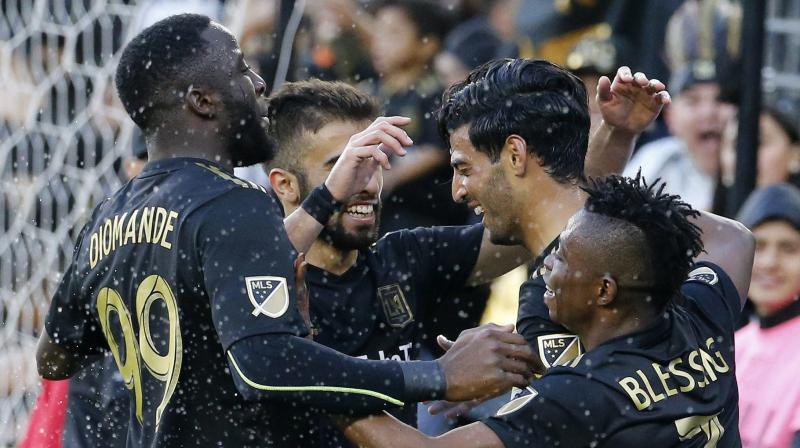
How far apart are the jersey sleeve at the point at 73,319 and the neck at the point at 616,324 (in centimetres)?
133

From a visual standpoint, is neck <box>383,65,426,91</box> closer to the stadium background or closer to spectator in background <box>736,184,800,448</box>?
the stadium background

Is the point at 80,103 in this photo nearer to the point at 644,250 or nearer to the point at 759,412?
the point at 759,412

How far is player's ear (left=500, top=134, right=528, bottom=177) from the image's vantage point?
384 cm

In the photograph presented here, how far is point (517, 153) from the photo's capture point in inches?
151

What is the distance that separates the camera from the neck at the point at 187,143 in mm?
3582

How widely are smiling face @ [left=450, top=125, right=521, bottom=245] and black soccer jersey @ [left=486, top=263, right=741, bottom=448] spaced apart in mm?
571

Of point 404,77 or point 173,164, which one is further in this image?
point 404,77

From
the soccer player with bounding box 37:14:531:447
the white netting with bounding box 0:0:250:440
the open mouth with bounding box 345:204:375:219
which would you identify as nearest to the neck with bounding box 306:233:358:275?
the open mouth with bounding box 345:204:375:219

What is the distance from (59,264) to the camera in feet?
25.0

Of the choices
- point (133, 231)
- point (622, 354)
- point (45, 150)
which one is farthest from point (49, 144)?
point (622, 354)

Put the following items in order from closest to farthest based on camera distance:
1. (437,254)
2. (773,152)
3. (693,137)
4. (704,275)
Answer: (704,275) < (437,254) < (773,152) < (693,137)

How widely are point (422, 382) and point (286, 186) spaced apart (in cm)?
135

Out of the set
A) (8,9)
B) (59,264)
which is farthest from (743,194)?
(8,9)

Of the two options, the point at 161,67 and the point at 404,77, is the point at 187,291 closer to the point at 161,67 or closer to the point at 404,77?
the point at 161,67
